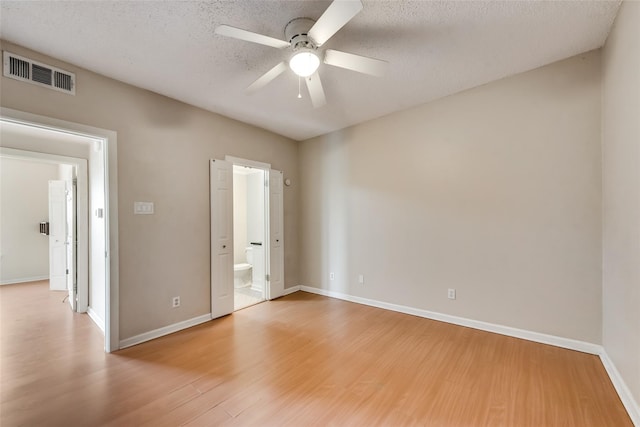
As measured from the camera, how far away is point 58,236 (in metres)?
4.88

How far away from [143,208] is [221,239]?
3.22 feet

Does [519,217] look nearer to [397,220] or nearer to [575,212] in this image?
[575,212]

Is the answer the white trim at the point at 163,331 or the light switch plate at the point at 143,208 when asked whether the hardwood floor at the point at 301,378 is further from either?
the light switch plate at the point at 143,208


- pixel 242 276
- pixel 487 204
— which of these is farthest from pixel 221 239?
pixel 487 204

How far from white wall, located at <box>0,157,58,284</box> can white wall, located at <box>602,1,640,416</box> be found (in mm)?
8791

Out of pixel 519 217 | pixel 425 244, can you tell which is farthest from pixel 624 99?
pixel 425 244

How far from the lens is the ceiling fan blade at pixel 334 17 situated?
1.35 meters

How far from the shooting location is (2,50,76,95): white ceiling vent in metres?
2.04

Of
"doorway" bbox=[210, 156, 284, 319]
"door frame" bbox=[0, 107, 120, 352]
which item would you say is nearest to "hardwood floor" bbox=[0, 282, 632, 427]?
"door frame" bbox=[0, 107, 120, 352]

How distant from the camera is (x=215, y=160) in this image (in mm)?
3449

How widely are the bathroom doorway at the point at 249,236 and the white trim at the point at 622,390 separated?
12.4ft

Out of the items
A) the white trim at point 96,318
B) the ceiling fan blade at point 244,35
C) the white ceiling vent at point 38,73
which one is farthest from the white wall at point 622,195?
the white trim at point 96,318

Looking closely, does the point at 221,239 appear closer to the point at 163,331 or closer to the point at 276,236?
the point at 276,236

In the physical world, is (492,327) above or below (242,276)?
below
